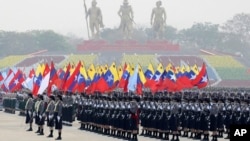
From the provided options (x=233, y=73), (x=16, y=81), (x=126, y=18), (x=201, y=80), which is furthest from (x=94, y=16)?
(x=201, y=80)

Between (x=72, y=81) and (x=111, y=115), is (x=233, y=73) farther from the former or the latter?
(x=111, y=115)

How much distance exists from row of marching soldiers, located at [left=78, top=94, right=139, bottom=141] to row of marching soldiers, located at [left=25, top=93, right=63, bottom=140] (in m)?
1.53

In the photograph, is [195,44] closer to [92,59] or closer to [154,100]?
[92,59]

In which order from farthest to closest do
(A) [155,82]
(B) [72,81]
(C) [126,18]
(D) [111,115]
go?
(C) [126,18]
(A) [155,82]
(B) [72,81]
(D) [111,115]

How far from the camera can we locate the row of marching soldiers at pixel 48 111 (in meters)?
20.0

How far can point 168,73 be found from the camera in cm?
2755

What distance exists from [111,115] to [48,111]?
6.83ft

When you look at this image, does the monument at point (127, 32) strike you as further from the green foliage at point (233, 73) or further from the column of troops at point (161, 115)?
the column of troops at point (161, 115)

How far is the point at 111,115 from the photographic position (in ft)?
70.0

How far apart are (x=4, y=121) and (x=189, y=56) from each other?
44.0 meters

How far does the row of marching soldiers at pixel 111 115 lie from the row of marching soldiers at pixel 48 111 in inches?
60.0

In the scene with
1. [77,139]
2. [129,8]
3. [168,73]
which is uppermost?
[129,8]

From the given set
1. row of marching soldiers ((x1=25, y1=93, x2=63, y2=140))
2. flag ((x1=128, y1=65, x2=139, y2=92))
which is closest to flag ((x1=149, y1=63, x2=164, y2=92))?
flag ((x1=128, y1=65, x2=139, y2=92))

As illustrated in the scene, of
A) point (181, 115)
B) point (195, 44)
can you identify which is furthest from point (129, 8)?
point (181, 115)
